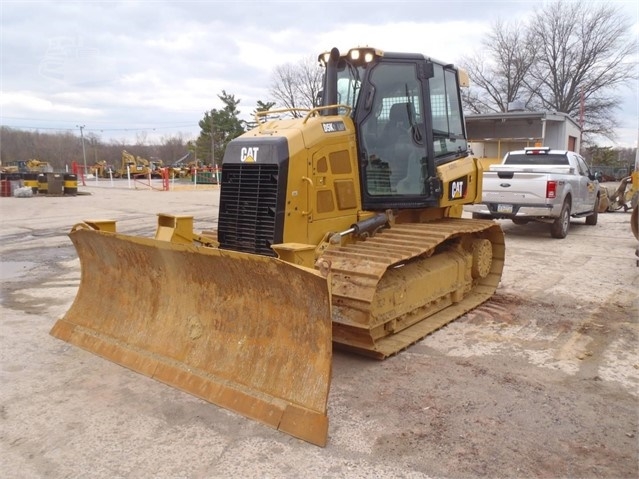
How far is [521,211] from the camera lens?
10773 millimetres

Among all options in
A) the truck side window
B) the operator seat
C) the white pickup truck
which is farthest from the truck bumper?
the operator seat

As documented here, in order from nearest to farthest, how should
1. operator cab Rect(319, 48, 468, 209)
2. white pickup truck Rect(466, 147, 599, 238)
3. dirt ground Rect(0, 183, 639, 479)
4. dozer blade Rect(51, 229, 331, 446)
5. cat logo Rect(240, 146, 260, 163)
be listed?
dirt ground Rect(0, 183, 639, 479) < dozer blade Rect(51, 229, 331, 446) < cat logo Rect(240, 146, 260, 163) < operator cab Rect(319, 48, 468, 209) < white pickup truck Rect(466, 147, 599, 238)

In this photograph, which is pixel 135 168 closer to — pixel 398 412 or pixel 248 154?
pixel 248 154

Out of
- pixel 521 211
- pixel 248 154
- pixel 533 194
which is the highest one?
pixel 248 154

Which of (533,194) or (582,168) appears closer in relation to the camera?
(533,194)

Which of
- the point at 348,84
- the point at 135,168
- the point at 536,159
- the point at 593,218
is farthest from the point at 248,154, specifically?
the point at 135,168

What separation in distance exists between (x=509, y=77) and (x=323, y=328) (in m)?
42.0

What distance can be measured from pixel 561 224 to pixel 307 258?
29.6ft

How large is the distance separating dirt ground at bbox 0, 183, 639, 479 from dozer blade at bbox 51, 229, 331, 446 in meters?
0.15

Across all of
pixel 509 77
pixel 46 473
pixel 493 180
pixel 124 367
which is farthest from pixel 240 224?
pixel 509 77

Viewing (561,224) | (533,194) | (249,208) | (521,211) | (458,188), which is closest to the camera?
(249,208)

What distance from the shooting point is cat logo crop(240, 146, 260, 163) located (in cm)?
477

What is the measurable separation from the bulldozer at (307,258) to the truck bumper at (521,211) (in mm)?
4744

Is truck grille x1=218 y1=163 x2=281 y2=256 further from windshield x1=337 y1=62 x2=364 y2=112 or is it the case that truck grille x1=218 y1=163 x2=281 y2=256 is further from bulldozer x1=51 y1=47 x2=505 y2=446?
windshield x1=337 y1=62 x2=364 y2=112
